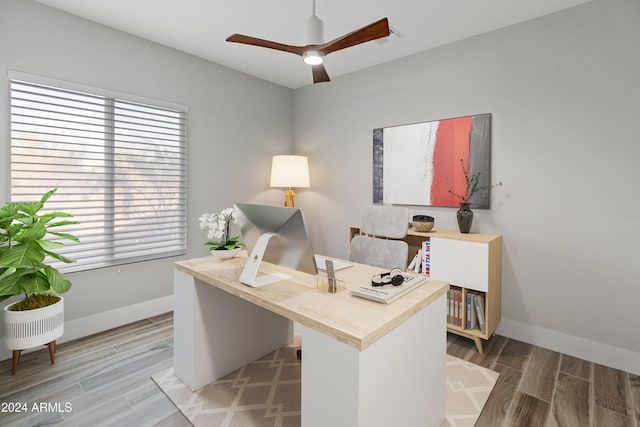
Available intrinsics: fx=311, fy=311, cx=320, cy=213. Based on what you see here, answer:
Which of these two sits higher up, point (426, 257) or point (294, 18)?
point (294, 18)

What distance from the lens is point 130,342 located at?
2.54 meters

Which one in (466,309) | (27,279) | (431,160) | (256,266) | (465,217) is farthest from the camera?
(431,160)

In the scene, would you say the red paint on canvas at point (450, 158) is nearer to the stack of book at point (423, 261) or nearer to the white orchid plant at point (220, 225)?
the stack of book at point (423, 261)

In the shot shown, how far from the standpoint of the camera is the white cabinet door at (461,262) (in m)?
2.34

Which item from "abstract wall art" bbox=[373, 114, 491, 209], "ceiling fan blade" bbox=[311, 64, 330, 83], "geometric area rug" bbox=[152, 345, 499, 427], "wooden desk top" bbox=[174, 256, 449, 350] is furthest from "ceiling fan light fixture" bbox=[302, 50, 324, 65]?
"geometric area rug" bbox=[152, 345, 499, 427]

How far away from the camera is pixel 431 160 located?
9.76 ft

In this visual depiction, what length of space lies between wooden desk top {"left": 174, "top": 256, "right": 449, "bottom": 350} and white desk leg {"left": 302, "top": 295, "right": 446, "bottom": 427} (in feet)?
0.15

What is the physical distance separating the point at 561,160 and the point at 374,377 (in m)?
2.29

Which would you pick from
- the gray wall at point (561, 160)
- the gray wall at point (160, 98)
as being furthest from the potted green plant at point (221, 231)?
the gray wall at point (561, 160)

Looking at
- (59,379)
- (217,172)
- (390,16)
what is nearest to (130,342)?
(59,379)

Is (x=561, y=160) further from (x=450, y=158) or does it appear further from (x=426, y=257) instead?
(x=426, y=257)

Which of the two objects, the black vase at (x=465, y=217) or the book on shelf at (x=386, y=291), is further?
the black vase at (x=465, y=217)

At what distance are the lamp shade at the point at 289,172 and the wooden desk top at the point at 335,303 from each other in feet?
6.68

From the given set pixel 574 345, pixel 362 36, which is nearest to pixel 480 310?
pixel 574 345
